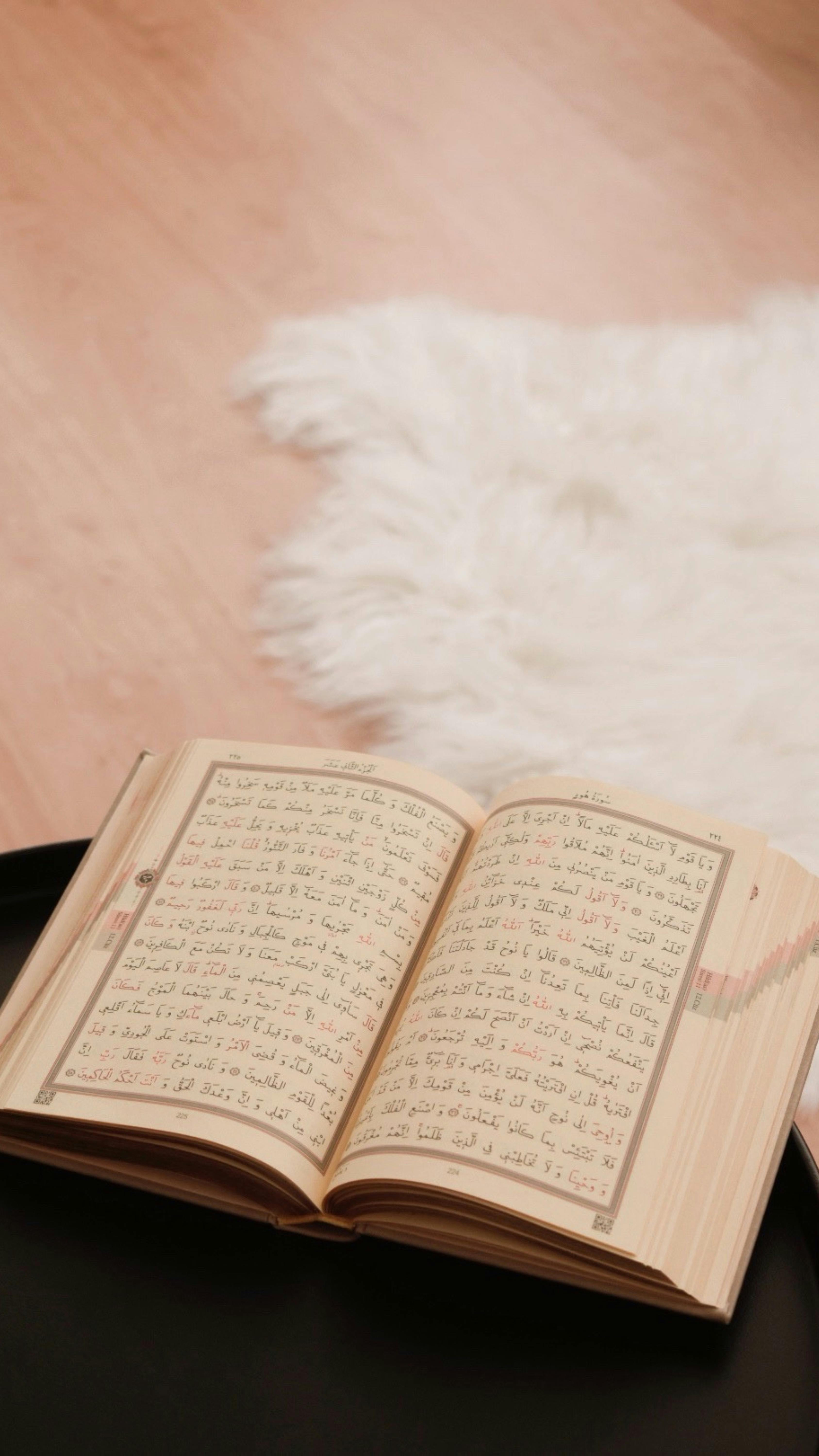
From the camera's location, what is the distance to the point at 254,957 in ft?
1.93

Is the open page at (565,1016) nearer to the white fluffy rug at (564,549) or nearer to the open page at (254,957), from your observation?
the open page at (254,957)

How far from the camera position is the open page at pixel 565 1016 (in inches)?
19.8

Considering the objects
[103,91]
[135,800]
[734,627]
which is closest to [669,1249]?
[135,800]

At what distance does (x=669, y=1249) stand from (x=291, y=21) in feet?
5.89

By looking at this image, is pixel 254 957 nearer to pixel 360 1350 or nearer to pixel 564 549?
pixel 360 1350

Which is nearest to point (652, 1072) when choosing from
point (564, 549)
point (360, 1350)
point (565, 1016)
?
point (565, 1016)

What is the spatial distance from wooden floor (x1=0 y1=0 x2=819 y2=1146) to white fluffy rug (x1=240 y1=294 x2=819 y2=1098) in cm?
6

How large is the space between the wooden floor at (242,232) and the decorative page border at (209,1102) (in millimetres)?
349

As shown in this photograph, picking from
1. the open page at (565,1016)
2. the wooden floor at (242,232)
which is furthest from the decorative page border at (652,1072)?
the wooden floor at (242,232)

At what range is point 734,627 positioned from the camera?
3.51 feet

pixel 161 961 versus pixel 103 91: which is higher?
pixel 103 91

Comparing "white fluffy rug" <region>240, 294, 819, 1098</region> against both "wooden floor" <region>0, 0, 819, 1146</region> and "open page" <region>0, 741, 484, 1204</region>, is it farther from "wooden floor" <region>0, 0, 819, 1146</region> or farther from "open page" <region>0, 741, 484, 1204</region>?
"open page" <region>0, 741, 484, 1204</region>

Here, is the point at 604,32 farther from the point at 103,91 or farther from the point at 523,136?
the point at 103,91

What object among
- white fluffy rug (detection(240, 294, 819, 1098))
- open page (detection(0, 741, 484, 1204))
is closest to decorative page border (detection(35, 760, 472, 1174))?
open page (detection(0, 741, 484, 1204))
